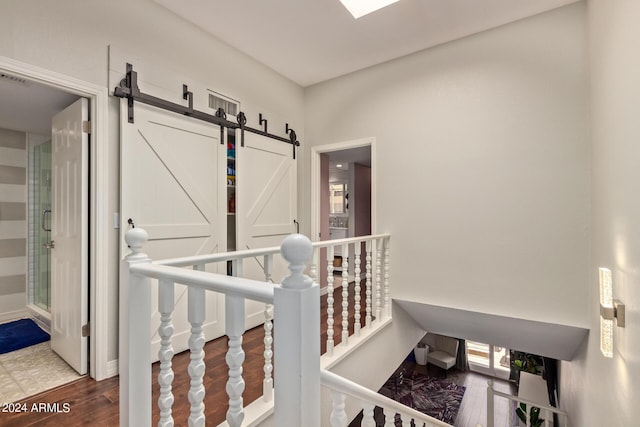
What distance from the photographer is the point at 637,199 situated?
1417 mm

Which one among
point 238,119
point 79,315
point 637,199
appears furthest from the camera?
point 238,119

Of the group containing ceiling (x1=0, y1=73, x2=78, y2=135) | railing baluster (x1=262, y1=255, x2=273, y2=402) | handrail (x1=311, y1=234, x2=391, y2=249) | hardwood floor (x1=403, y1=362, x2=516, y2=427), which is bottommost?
hardwood floor (x1=403, y1=362, x2=516, y2=427)

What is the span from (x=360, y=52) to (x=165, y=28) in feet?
6.23

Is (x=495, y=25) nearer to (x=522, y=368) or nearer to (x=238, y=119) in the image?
(x=238, y=119)

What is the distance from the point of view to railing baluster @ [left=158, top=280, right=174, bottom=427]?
1036mm

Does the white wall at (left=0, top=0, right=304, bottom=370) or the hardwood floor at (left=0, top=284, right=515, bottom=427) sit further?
the white wall at (left=0, top=0, right=304, bottom=370)

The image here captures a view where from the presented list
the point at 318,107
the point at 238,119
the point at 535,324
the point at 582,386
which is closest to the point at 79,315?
the point at 238,119

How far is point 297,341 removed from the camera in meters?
0.70

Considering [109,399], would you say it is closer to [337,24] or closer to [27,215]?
[27,215]

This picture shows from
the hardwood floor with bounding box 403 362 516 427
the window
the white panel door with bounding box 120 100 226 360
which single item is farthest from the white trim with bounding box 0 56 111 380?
the window

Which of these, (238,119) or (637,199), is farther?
(238,119)

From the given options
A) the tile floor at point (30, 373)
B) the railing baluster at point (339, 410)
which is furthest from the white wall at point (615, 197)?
the tile floor at point (30, 373)

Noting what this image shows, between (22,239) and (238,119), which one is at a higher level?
(238,119)

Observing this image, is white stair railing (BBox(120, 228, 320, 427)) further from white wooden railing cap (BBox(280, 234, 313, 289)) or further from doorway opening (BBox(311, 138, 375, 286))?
doorway opening (BBox(311, 138, 375, 286))
